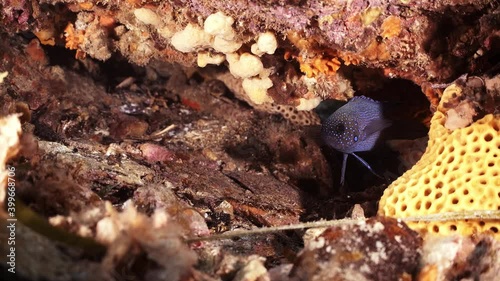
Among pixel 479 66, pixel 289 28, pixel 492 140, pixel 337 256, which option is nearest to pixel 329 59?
pixel 289 28

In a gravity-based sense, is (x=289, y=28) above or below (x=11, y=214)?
above

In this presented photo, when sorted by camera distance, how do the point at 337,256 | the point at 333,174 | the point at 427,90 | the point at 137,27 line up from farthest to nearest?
the point at 333,174
the point at 137,27
the point at 427,90
the point at 337,256

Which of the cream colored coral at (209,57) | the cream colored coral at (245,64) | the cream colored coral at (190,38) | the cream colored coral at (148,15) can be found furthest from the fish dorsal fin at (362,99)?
the cream colored coral at (148,15)

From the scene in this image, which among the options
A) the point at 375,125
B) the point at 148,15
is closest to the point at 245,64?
the point at 148,15

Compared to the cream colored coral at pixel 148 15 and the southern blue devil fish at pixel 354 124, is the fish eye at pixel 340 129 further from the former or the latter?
the cream colored coral at pixel 148 15

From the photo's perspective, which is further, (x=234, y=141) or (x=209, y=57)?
(x=234, y=141)

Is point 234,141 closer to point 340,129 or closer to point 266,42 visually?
point 340,129

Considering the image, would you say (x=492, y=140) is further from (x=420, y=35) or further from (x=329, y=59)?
(x=329, y=59)
